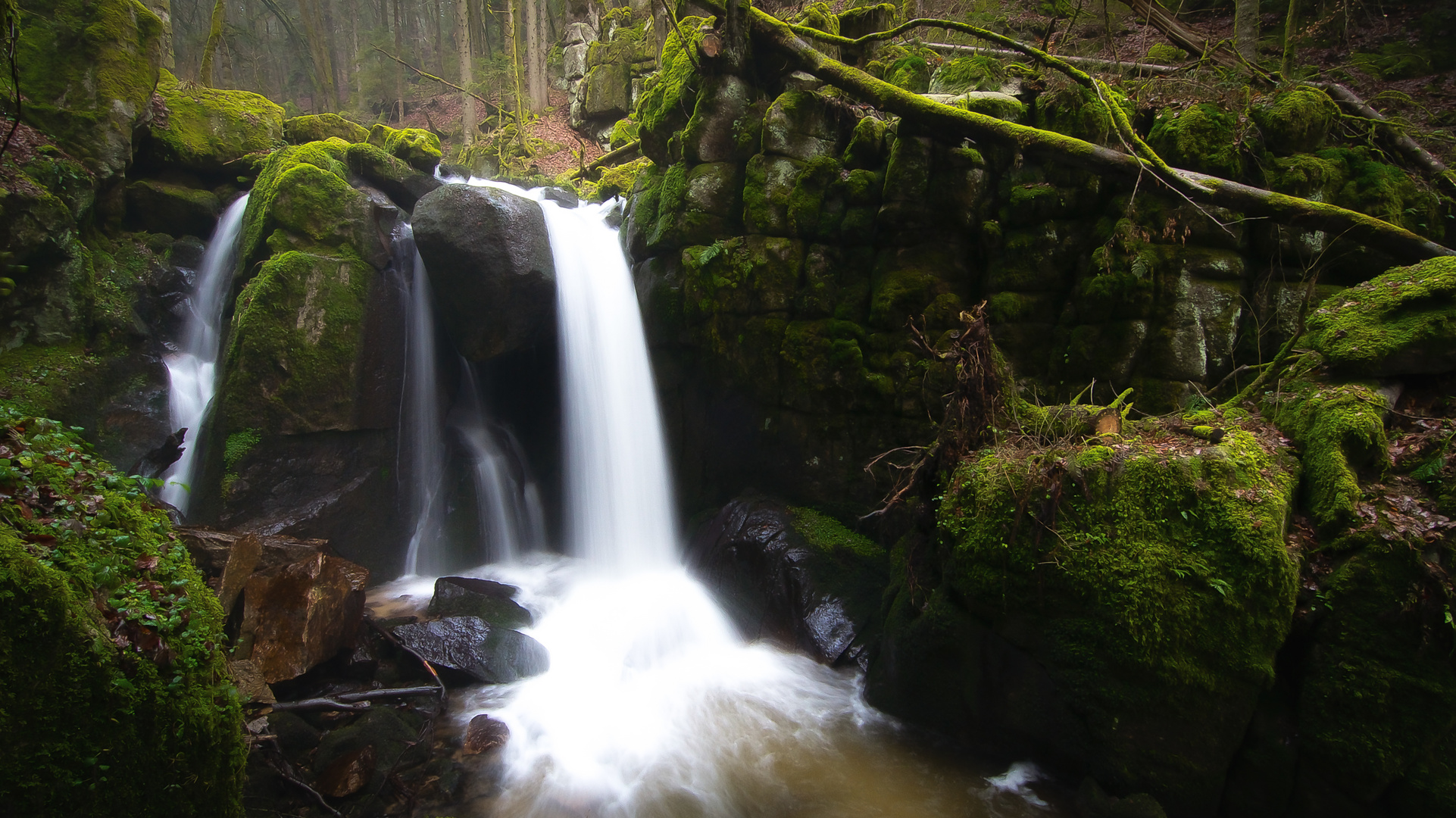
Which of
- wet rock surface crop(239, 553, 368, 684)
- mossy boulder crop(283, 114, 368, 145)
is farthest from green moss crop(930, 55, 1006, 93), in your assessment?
mossy boulder crop(283, 114, 368, 145)

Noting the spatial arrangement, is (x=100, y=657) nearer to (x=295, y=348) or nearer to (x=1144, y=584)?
(x=1144, y=584)

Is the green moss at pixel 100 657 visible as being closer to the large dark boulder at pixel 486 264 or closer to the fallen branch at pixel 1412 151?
the large dark boulder at pixel 486 264

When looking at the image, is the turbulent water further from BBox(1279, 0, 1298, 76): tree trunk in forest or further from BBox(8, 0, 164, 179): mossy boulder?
BBox(1279, 0, 1298, 76): tree trunk in forest

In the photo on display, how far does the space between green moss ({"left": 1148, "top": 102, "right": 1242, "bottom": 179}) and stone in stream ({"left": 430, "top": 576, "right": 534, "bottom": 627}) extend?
8.48 m

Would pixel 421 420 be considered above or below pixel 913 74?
below

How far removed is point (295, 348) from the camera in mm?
7695

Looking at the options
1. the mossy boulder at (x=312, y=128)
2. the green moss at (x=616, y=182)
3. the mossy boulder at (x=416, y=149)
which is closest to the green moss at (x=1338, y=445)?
the green moss at (x=616, y=182)

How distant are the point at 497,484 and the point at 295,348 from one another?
331cm

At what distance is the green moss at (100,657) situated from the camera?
2.20 m

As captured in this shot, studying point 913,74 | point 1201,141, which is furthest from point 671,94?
point 1201,141

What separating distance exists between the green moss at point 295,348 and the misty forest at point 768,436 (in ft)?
0.16

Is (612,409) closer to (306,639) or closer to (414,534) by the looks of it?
(414,534)

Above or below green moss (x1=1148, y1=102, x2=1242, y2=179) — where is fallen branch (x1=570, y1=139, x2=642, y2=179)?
above

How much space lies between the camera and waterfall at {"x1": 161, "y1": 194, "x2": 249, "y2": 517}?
297 inches
